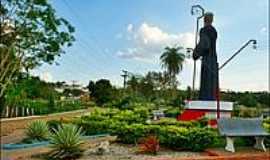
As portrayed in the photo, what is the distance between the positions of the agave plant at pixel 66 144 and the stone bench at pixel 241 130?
329 cm

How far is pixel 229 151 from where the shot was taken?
9.95 meters

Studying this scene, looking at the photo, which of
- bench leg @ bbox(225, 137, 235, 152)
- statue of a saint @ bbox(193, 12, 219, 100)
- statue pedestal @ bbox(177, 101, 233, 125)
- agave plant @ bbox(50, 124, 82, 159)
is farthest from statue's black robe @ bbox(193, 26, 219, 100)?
agave plant @ bbox(50, 124, 82, 159)

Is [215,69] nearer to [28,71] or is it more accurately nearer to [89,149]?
[28,71]

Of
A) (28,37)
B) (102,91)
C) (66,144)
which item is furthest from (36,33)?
(102,91)

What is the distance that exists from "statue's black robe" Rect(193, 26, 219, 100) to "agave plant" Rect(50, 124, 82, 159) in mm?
15884

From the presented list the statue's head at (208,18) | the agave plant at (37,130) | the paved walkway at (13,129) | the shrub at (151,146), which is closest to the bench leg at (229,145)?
the shrub at (151,146)

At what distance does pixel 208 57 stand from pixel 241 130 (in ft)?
49.4

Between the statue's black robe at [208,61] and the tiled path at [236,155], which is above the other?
the statue's black robe at [208,61]

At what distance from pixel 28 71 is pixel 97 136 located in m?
12.7

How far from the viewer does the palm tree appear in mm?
66688

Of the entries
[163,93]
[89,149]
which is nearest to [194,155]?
[89,149]

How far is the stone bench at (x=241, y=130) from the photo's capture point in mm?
10211

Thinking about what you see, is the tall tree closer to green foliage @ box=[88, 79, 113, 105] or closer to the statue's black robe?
the statue's black robe

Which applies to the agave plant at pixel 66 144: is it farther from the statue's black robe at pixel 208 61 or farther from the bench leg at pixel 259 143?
the statue's black robe at pixel 208 61
